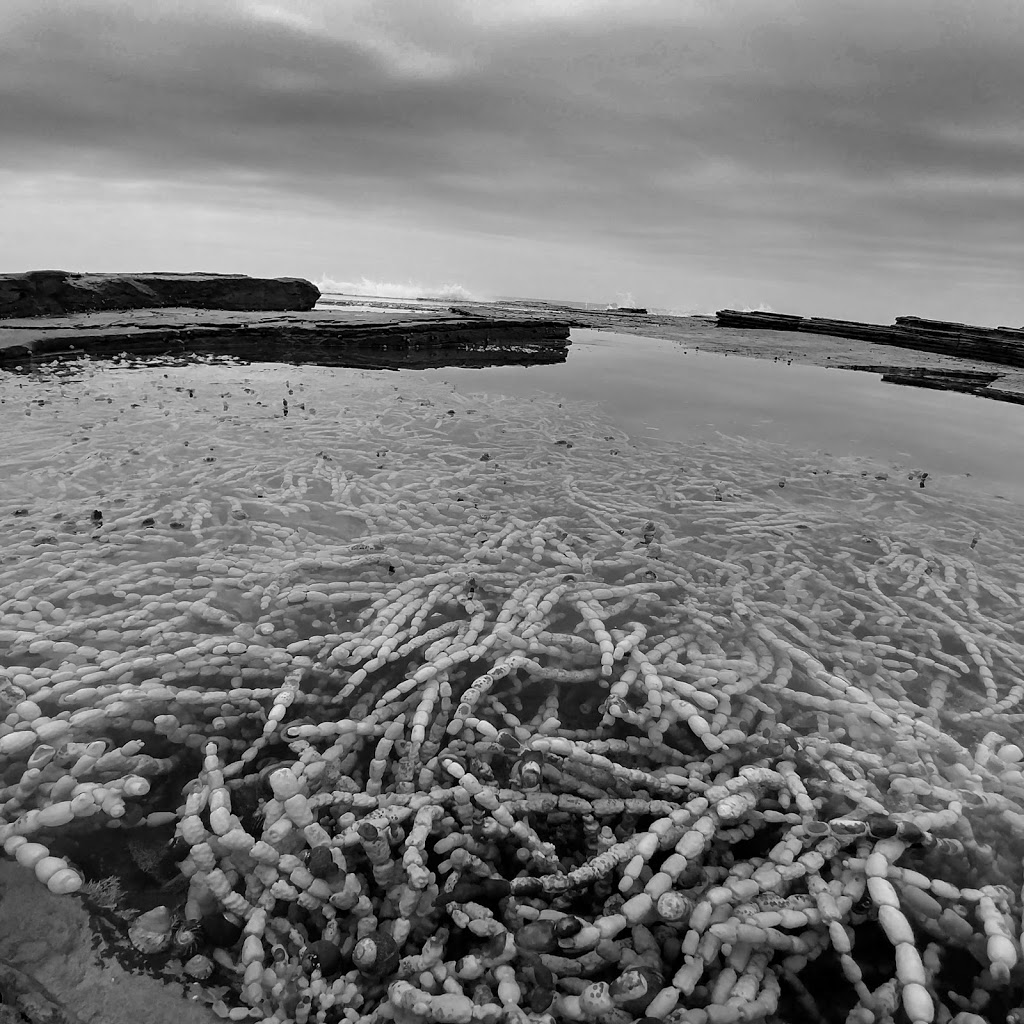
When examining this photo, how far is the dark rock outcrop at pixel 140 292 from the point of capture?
1041 inches

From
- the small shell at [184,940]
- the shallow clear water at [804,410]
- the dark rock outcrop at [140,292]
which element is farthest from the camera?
the dark rock outcrop at [140,292]

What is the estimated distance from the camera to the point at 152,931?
113 inches

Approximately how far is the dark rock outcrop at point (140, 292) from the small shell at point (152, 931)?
31.9 metres

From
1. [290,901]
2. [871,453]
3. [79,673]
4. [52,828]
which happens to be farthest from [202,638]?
[871,453]

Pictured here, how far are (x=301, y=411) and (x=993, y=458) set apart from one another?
16278mm

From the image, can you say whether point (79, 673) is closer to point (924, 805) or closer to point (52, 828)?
point (52, 828)

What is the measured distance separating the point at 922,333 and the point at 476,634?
216ft

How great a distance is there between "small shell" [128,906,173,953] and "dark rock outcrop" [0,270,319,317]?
31913 mm

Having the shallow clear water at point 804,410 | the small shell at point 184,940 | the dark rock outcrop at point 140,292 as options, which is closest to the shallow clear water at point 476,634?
the small shell at point 184,940

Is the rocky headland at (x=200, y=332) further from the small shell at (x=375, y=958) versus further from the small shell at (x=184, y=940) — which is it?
the small shell at (x=375, y=958)

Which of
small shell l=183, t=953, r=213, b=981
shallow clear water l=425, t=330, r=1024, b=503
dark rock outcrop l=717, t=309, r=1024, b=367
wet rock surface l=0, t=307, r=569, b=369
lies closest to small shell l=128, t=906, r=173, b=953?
small shell l=183, t=953, r=213, b=981

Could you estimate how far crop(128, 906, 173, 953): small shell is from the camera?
2807 mm

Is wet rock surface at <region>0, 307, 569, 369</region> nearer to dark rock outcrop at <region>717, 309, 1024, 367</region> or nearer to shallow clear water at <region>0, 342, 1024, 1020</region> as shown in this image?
shallow clear water at <region>0, 342, 1024, 1020</region>

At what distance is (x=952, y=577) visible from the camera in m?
7.18
